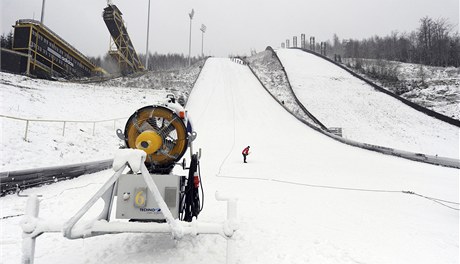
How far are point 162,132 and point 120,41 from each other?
38229mm

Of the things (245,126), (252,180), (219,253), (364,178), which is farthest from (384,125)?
(219,253)

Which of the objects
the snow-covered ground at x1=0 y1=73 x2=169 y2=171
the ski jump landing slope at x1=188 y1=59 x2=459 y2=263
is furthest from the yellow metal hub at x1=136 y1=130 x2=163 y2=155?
the snow-covered ground at x1=0 y1=73 x2=169 y2=171

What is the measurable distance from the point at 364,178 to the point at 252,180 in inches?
160

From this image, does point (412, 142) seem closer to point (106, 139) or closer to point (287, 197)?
point (287, 197)

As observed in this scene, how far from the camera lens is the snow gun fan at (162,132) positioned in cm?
331

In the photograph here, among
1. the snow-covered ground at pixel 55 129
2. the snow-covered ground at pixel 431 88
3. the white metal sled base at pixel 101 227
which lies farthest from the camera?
the snow-covered ground at pixel 431 88

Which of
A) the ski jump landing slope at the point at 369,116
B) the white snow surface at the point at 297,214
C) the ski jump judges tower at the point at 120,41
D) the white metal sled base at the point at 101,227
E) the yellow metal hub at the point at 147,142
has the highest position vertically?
the ski jump judges tower at the point at 120,41

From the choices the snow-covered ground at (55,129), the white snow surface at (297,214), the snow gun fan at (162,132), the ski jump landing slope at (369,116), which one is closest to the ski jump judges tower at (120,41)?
the snow-covered ground at (55,129)

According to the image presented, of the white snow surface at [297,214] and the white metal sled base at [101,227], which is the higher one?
the white metal sled base at [101,227]

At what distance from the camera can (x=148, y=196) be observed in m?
2.94

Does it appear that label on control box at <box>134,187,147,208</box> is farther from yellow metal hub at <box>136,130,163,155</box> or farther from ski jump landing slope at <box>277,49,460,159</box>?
ski jump landing slope at <box>277,49,460,159</box>

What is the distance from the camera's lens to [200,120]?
69.5 feet

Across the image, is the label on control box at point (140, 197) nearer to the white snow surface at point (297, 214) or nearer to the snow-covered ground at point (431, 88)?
the white snow surface at point (297, 214)

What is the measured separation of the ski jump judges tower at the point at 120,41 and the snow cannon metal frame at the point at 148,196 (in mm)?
36062
